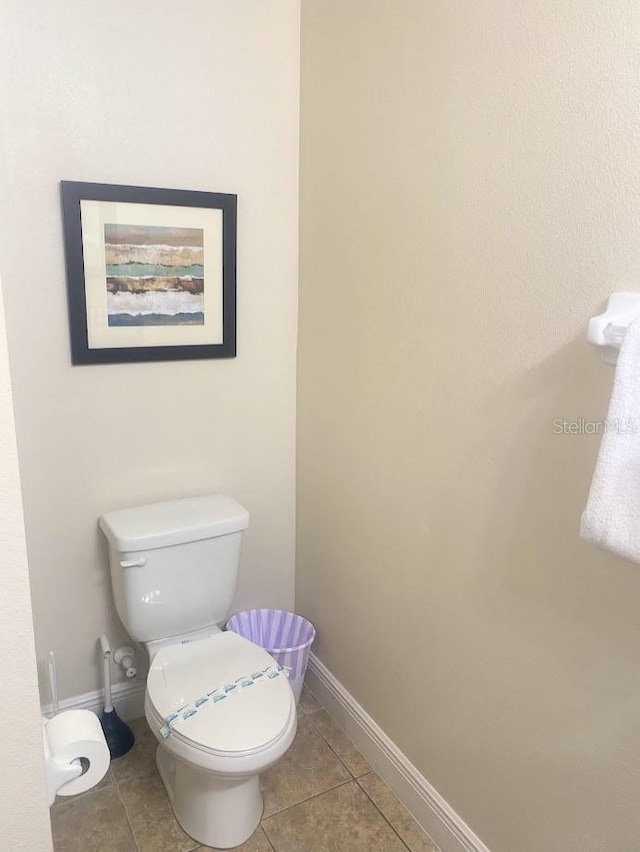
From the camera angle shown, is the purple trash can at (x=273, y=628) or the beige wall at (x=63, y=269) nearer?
the beige wall at (x=63, y=269)

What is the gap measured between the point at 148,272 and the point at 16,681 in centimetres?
139

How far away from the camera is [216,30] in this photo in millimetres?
1829

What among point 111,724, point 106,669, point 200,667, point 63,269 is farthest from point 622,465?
point 111,724

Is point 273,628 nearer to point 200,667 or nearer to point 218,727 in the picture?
point 200,667

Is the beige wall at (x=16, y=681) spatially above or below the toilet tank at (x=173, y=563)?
above

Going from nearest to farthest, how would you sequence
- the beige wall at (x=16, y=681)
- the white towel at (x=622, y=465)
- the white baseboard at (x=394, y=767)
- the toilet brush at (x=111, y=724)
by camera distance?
the beige wall at (x=16, y=681) < the white towel at (x=622, y=465) < the white baseboard at (x=394, y=767) < the toilet brush at (x=111, y=724)

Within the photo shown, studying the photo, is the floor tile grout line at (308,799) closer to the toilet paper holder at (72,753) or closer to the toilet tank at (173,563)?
the toilet tank at (173,563)

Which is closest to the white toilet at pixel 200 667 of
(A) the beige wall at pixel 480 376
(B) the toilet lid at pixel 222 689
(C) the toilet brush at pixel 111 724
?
(B) the toilet lid at pixel 222 689

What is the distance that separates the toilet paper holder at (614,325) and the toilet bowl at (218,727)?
119 centimetres

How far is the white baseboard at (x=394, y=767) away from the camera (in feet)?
5.36

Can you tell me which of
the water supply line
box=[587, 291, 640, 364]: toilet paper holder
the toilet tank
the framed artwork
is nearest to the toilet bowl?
the toilet tank

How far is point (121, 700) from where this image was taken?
2125 mm

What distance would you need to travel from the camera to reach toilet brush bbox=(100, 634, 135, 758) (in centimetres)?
197

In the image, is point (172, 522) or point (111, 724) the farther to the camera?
point (111, 724)
